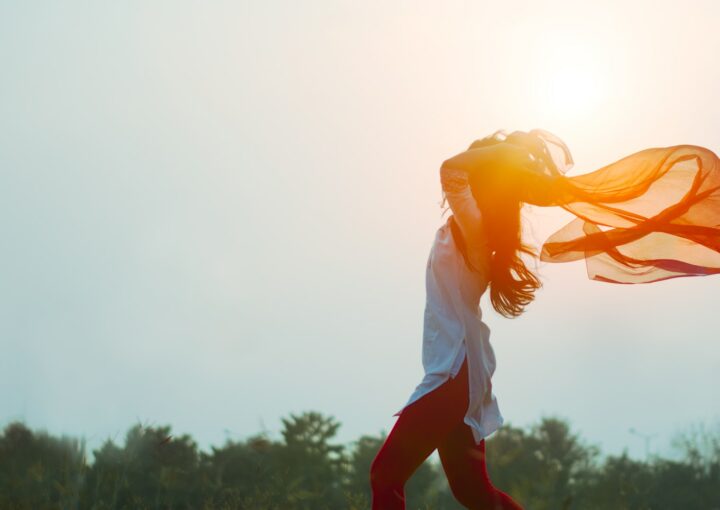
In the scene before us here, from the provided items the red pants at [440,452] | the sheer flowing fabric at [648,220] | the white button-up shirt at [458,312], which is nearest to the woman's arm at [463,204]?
the white button-up shirt at [458,312]

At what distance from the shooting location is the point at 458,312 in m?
4.57

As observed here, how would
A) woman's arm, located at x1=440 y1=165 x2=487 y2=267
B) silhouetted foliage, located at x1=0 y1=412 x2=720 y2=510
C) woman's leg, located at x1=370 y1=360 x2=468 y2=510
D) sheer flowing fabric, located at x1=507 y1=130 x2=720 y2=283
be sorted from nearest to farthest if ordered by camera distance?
1. woman's leg, located at x1=370 y1=360 x2=468 y2=510
2. woman's arm, located at x1=440 y1=165 x2=487 y2=267
3. sheer flowing fabric, located at x1=507 y1=130 x2=720 y2=283
4. silhouetted foliage, located at x1=0 y1=412 x2=720 y2=510

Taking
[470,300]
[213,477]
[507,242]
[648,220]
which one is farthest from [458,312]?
[213,477]

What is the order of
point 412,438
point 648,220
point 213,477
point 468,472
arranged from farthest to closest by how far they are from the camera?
point 213,477 < point 648,220 < point 468,472 < point 412,438

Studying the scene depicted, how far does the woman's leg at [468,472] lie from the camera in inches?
178

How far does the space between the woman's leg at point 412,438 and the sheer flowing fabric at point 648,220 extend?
113cm

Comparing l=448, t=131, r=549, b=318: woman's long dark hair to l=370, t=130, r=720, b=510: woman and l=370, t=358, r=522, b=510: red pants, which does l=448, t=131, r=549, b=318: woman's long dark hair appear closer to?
l=370, t=130, r=720, b=510: woman

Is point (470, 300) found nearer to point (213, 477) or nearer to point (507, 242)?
point (507, 242)

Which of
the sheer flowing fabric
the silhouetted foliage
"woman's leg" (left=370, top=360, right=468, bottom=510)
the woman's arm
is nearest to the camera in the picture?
"woman's leg" (left=370, top=360, right=468, bottom=510)

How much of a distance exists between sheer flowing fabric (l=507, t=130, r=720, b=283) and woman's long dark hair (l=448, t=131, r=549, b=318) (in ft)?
1.74

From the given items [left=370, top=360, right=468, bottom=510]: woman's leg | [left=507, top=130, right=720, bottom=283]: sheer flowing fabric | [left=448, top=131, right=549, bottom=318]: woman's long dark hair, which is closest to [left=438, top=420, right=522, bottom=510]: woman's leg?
[left=370, top=360, right=468, bottom=510]: woman's leg

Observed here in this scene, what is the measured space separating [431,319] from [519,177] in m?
0.79

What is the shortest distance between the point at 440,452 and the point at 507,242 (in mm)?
1037

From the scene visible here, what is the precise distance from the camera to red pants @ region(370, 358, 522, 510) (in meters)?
4.35
